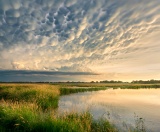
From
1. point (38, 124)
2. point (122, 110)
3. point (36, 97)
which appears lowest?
point (122, 110)

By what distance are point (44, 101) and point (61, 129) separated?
488 inches

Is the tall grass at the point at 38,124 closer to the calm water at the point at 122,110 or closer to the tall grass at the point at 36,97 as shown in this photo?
the calm water at the point at 122,110

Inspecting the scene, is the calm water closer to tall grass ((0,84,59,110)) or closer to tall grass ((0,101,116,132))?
tall grass ((0,84,59,110))

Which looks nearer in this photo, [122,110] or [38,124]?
[38,124]

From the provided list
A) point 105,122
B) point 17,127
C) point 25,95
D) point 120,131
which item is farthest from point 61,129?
point 25,95

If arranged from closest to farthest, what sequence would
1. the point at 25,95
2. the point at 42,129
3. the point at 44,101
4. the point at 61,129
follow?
the point at 61,129 → the point at 42,129 → the point at 44,101 → the point at 25,95

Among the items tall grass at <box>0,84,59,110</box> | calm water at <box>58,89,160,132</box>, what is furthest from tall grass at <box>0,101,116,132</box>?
tall grass at <box>0,84,59,110</box>

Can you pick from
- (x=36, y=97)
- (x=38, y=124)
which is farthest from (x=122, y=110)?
(x=38, y=124)

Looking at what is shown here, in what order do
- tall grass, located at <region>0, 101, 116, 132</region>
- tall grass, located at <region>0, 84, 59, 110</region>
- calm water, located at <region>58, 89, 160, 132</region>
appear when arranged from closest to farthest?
1. tall grass, located at <region>0, 101, 116, 132</region>
2. calm water, located at <region>58, 89, 160, 132</region>
3. tall grass, located at <region>0, 84, 59, 110</region>

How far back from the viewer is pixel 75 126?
9.49 meters

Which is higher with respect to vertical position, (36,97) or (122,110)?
(36,97)

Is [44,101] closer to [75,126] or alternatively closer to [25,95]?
[25,95]

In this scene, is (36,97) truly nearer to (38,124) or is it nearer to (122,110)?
(122,110)

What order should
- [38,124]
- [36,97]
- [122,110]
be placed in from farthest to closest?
[36,97], [122,110], [38,124]
